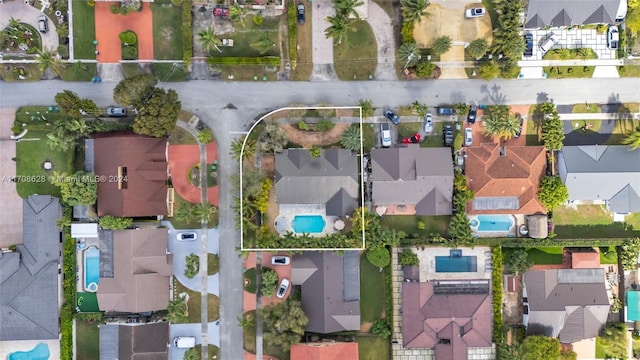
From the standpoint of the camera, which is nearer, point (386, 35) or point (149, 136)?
point (149, 136)

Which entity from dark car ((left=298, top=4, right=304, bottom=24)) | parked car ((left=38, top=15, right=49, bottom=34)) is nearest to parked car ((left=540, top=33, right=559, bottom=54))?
dark car ((left=298, top=4, right=304, bottom=24))

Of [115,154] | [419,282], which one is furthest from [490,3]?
[115,154]

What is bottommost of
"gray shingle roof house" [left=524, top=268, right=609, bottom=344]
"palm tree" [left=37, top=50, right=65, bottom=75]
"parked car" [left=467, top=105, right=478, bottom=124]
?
"gray shingle roof house" [left=524, top=268, right=609, bottom=344]

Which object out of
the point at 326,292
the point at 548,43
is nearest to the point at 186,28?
the point at 326,292

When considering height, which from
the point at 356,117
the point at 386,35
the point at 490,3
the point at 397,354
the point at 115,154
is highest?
the point at 490,3

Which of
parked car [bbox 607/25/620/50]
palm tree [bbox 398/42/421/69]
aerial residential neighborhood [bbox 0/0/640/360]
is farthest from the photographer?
parked car [bbox 607/25/620/50]

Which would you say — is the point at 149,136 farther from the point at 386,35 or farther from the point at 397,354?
the point at 397,354

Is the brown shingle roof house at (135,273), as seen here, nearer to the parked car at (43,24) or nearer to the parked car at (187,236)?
the parked car at (187,236)

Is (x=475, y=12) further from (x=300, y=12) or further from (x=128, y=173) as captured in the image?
(x=128, y=173)

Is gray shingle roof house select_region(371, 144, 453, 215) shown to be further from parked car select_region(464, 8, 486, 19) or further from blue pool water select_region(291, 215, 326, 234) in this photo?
parked car select_region(464, 8, 486, 19)
